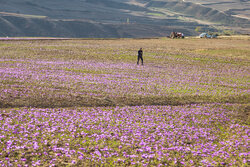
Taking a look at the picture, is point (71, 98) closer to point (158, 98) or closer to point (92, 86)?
point (92, 86)

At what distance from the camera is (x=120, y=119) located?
61.2 feet

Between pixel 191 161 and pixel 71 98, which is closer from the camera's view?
pixel 191 161

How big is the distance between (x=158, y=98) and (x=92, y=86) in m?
6.52

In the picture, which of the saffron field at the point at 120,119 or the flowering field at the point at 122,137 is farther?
the saffron field at the point at 120,119

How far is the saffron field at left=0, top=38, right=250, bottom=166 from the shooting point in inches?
528

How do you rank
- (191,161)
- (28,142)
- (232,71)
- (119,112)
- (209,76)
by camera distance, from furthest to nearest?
(232,71) < (209,76) < (119,112) < (28,142) < (191,161)

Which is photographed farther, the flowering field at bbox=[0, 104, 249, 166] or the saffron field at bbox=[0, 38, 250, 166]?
the saffron field at bbox=[0, 38, 250, 166]

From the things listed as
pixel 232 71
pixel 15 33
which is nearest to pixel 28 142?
pixel 232 71

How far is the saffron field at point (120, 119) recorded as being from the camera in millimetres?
13414

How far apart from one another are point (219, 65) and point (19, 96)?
34098 millimetres

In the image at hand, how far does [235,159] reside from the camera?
1346cm

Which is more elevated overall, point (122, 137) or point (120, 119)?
point (120, 119)

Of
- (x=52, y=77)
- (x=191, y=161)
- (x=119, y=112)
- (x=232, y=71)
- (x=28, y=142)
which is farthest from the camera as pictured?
(x=232, y=71)

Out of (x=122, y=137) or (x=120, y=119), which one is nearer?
(x=122, y=137)
